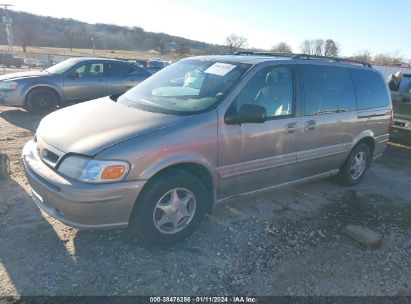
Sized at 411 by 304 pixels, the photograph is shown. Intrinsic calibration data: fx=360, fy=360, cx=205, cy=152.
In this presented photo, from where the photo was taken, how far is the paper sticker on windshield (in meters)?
3.85

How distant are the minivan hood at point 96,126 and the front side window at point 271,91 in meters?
0.80

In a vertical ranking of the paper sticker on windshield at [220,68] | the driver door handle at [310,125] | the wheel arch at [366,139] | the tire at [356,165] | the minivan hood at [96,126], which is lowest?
the tire at [356,165]

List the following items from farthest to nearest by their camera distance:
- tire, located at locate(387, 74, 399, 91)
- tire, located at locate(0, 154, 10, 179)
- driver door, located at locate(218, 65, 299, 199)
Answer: tire, located at locate(387, 74, 399, 91)
tire, located at locate(0, 154, 10, 179)
driver door, located at locate(218, 65, 299, 199)

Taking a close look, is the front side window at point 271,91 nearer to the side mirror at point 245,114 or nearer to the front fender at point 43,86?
the side mirror at point 245,114

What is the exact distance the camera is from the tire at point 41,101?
28.8 feet

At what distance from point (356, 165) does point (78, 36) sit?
12028 centimetres

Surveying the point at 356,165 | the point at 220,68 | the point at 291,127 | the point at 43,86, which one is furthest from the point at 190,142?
the point at 43,86

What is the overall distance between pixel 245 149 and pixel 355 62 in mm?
2730

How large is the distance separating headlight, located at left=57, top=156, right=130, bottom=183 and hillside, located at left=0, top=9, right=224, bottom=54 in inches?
3001

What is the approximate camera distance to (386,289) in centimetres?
311

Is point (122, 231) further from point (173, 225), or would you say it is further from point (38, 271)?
point (38, 271)

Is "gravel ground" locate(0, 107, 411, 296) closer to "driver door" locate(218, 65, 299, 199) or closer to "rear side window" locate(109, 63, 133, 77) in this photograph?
"driver door" locate(218, 65, 299, 199)

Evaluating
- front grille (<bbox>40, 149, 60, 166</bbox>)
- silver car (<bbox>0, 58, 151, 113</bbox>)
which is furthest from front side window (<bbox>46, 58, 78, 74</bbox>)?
front grille (<bbox>40, 149, 60, 166</bbox>)

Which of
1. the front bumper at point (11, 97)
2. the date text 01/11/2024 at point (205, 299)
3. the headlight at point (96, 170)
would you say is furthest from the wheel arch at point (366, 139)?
the front bumper at point (11, 97)
